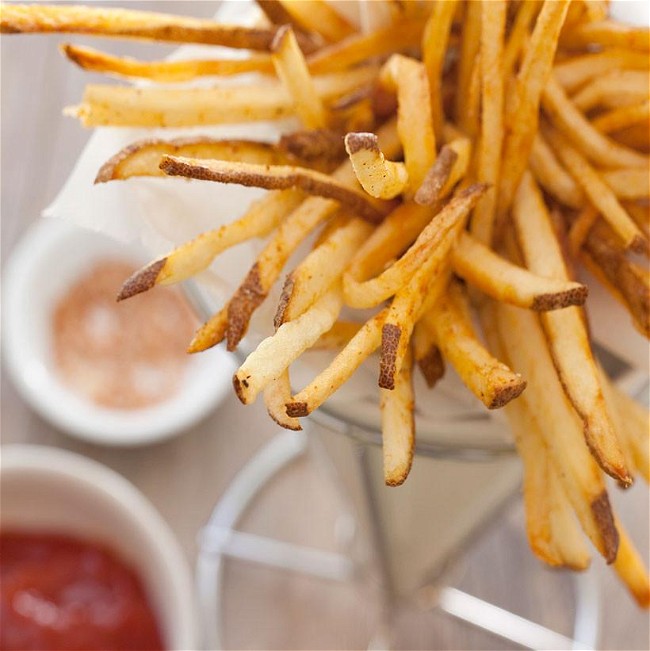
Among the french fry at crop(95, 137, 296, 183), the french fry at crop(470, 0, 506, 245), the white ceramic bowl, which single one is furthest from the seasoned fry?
the white ceramic bowl

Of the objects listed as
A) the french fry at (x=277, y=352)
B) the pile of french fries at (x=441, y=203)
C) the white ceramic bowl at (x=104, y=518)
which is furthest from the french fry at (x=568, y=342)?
the white ceramic bowl at (x=104, y=518)

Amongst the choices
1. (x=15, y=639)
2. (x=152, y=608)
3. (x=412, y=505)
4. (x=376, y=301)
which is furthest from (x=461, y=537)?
(x=376, y=301)

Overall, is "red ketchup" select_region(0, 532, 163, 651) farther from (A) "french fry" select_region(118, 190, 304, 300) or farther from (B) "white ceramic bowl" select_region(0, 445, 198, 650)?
(A) "french fry" select_region(118, 190, 304, 300)

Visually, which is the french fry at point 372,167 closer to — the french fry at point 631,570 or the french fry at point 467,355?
the french fry at point 467,355

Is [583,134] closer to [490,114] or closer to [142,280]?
[490,114]

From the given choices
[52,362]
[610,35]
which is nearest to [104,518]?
[52,362]

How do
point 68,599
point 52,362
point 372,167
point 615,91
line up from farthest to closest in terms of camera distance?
point 52,362
point 68,599
point 615,91
point 372,167
